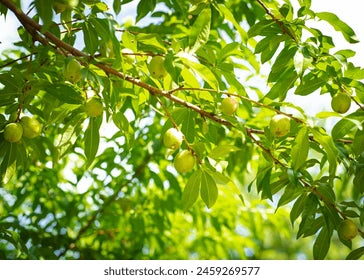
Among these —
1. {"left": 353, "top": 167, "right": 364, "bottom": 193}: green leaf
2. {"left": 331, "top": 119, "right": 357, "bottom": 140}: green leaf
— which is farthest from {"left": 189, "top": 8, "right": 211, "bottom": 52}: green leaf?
{"left": 353, "top": 167, "right": 364, "bottom": 193}: green leaf

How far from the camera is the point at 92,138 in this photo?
60.6 inches

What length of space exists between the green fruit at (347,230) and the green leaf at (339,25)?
0.59 meters

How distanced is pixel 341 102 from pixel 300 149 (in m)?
0.21

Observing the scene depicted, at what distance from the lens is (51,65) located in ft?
5.36

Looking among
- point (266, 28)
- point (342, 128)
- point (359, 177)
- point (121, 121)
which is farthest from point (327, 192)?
point (121, 121)

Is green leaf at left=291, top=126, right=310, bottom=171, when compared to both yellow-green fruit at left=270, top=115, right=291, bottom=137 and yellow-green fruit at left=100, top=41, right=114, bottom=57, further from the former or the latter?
yellow-green fruit at left=100, top=41, right=114, bottom=57

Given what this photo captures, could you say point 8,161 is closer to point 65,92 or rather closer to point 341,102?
point 65,92

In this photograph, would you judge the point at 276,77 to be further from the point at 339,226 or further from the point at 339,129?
the point at 339,226

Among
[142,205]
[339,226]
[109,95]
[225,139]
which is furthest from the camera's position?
[142,205]

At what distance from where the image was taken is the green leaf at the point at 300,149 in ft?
4.43

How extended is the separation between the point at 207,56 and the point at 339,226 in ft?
2.33

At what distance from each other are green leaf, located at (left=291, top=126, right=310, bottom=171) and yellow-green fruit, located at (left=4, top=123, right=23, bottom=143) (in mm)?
842

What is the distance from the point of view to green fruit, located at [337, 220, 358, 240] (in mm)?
1501
